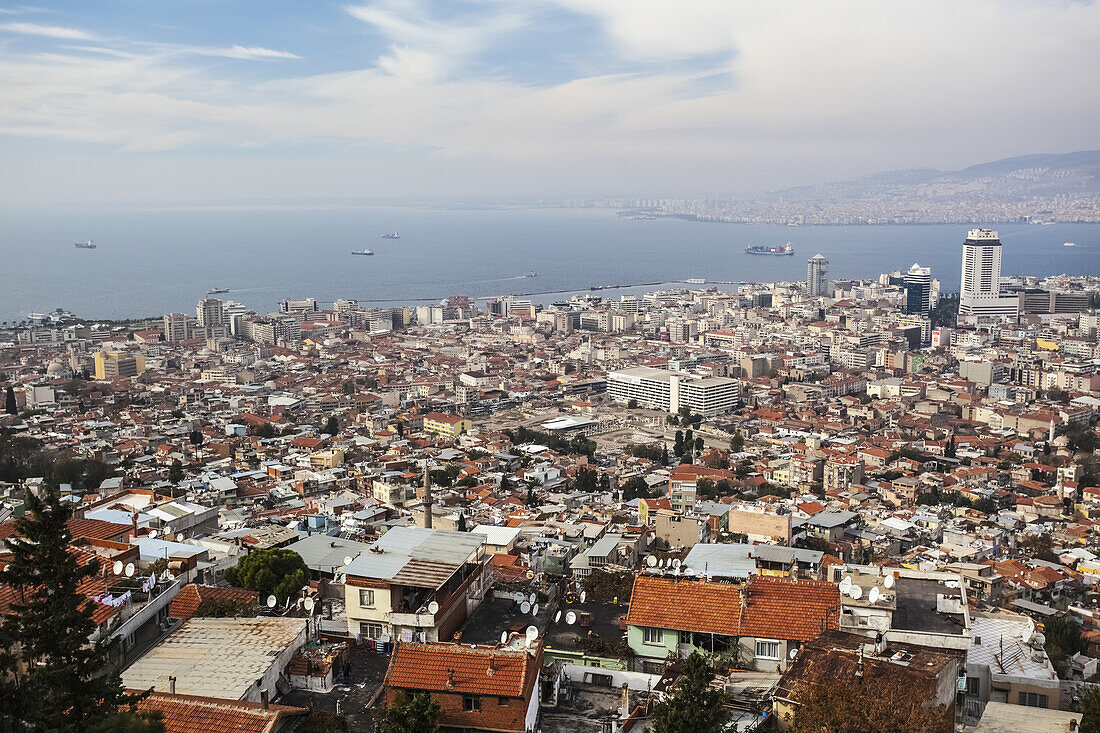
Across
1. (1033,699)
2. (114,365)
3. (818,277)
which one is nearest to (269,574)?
(1033,699)

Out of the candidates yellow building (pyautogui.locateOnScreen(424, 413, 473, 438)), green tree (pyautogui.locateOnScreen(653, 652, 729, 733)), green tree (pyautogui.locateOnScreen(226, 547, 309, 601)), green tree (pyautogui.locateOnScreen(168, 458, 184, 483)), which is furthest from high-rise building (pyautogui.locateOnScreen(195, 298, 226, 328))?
green tree (pyautogui.locateOnScreen(653, 652, 729, 733))

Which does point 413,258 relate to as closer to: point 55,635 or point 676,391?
point 676,391

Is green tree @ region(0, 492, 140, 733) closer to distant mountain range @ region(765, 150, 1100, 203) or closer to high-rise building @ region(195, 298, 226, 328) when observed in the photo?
high-rise building @ region(195, 298, 226, 328)

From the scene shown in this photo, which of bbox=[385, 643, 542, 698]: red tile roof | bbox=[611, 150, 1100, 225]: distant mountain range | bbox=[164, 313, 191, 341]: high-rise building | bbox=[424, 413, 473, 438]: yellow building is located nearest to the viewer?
bbox=[385, 643, 542, 698]: red tile roof

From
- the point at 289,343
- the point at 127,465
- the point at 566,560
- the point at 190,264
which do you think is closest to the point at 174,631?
the point at 566,560

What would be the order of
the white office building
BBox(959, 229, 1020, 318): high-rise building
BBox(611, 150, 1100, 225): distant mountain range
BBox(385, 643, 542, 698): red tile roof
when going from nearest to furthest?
BBox(385, 643, 542, 698): red tile roof
the white office building
BBox(959, 229, 1020, 318): high-rise building
BBox(611, 150, 1100, 225): distant mountain range

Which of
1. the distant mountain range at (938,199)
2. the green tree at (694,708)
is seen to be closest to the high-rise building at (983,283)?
the green tree at (694,708)

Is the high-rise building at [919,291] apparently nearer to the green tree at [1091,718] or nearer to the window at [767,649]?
the window at [767,649]
